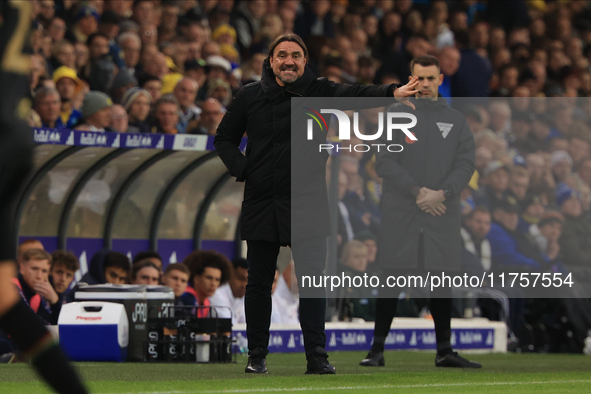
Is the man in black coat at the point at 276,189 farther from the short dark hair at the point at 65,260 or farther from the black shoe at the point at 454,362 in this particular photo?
the short dark hair at the point at 65,260

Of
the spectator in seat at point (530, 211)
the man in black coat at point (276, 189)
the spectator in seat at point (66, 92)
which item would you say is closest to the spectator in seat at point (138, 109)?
the spectator in seat at point (66, 92)

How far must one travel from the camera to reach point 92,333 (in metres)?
7.98

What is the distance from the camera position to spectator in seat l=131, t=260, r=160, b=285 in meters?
9.34

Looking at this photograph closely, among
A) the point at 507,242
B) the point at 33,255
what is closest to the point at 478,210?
the point at 507,242

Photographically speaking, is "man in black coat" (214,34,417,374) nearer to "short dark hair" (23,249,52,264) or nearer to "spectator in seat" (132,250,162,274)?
"short dark hair" (23,249,52,264)

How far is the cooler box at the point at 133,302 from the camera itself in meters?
8.21

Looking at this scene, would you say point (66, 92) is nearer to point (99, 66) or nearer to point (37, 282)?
point (99, 66)

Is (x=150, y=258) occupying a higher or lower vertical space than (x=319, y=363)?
higher

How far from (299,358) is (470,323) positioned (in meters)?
2.33

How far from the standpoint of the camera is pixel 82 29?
39.2ft

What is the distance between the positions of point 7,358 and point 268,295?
2.41 metres

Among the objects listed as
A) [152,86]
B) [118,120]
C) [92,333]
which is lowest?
[92,333]

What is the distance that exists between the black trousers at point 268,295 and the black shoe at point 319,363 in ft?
0.14

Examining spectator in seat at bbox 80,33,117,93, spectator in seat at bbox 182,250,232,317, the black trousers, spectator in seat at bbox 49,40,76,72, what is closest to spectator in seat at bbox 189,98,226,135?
spectator in seat at bbox 80,33,117,93
